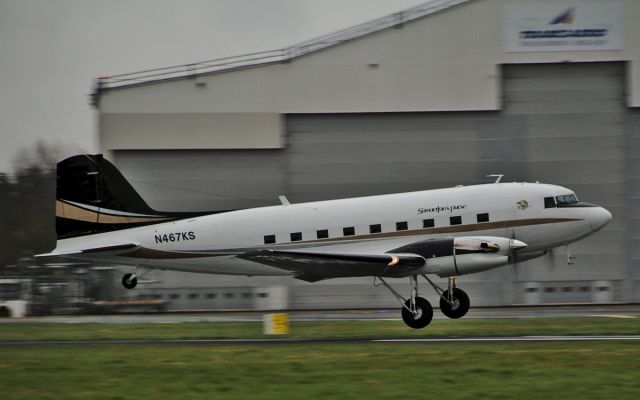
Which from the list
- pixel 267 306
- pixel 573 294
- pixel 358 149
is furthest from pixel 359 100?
pixel 573 294

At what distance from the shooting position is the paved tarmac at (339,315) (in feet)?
108

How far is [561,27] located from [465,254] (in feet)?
67.0

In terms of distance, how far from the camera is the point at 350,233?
26.5 metres

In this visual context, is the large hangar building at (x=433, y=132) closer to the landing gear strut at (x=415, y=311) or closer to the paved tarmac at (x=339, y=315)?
the paved tarmac at (x=339, y=315)

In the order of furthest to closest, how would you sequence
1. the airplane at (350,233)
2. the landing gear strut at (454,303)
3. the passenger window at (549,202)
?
the landing gear strut at (454,303), the passenger window at (549,202), the airplane at (350,233)

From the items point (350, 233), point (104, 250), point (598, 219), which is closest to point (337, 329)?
point (350, 233)

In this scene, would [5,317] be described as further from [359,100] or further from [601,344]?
[601,344]

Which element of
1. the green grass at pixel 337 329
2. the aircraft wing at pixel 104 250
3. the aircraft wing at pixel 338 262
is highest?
the aircraft wing at pixel 104 250

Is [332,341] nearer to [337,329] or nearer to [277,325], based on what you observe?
[277,325]

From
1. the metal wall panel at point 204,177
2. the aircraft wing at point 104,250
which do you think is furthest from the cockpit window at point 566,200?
the metal wall panel at point 204,177

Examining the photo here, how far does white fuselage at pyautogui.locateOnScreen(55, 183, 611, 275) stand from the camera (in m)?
25.7

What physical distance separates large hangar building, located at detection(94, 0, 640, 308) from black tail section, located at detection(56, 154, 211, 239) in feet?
38.3

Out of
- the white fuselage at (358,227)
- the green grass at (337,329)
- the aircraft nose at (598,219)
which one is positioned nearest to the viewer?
the green grass at (337,329)

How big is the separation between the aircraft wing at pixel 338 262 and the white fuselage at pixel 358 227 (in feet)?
3.38
